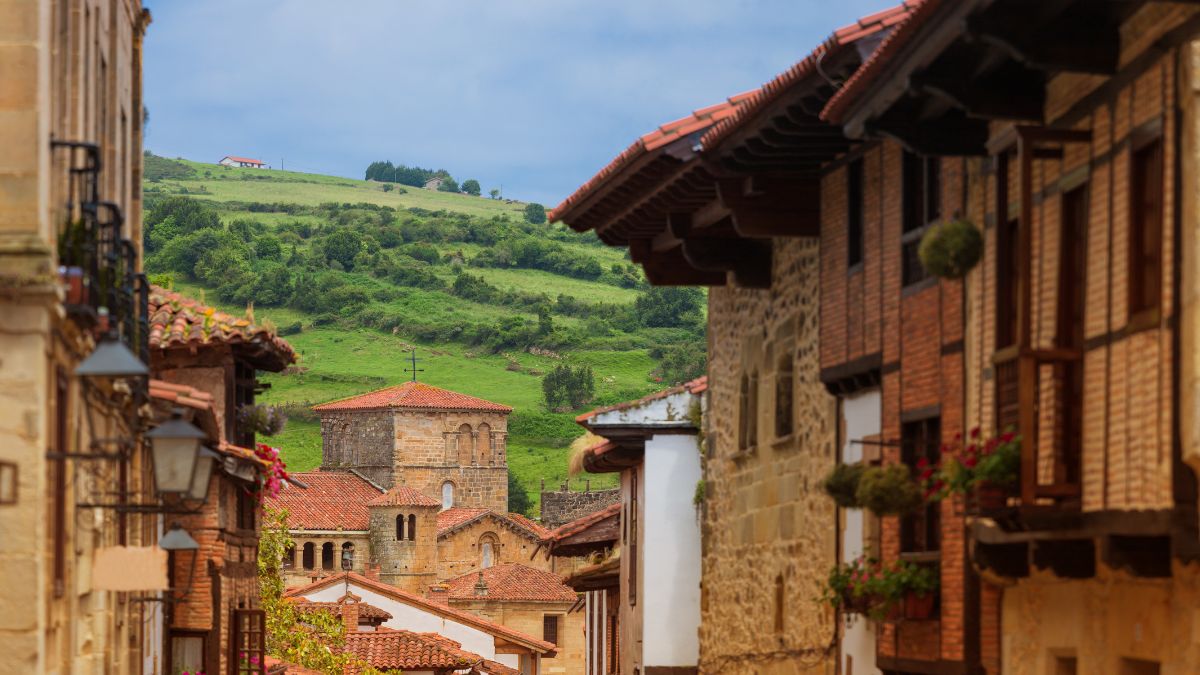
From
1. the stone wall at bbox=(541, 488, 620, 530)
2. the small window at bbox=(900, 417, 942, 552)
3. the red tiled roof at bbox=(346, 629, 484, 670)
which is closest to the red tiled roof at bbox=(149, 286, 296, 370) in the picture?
the small window at bbox=(900, 417, 942, 552)

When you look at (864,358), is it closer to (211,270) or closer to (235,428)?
(235,428)

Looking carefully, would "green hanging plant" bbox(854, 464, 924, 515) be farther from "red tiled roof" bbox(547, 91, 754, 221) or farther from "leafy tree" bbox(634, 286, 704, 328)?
"leafy tree" bbox(634, 286, 704, 328)

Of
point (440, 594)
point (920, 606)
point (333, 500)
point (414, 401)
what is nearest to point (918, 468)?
point (920, 606)

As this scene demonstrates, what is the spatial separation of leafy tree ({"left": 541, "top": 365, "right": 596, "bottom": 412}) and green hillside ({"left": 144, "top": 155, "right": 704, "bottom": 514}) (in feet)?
1.91

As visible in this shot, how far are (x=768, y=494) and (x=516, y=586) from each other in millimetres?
77512

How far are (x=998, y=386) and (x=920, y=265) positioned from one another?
10.5 feet

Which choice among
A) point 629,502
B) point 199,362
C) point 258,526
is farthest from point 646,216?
point 258,526

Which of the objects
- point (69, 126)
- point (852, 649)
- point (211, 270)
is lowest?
point (852, 649)

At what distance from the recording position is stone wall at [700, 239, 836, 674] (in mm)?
19234

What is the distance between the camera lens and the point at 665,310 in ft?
583

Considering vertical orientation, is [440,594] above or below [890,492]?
below

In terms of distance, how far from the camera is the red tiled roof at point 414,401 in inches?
5192

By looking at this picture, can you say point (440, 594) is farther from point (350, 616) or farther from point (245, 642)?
point (245, 642)

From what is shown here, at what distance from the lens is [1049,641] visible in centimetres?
1338
